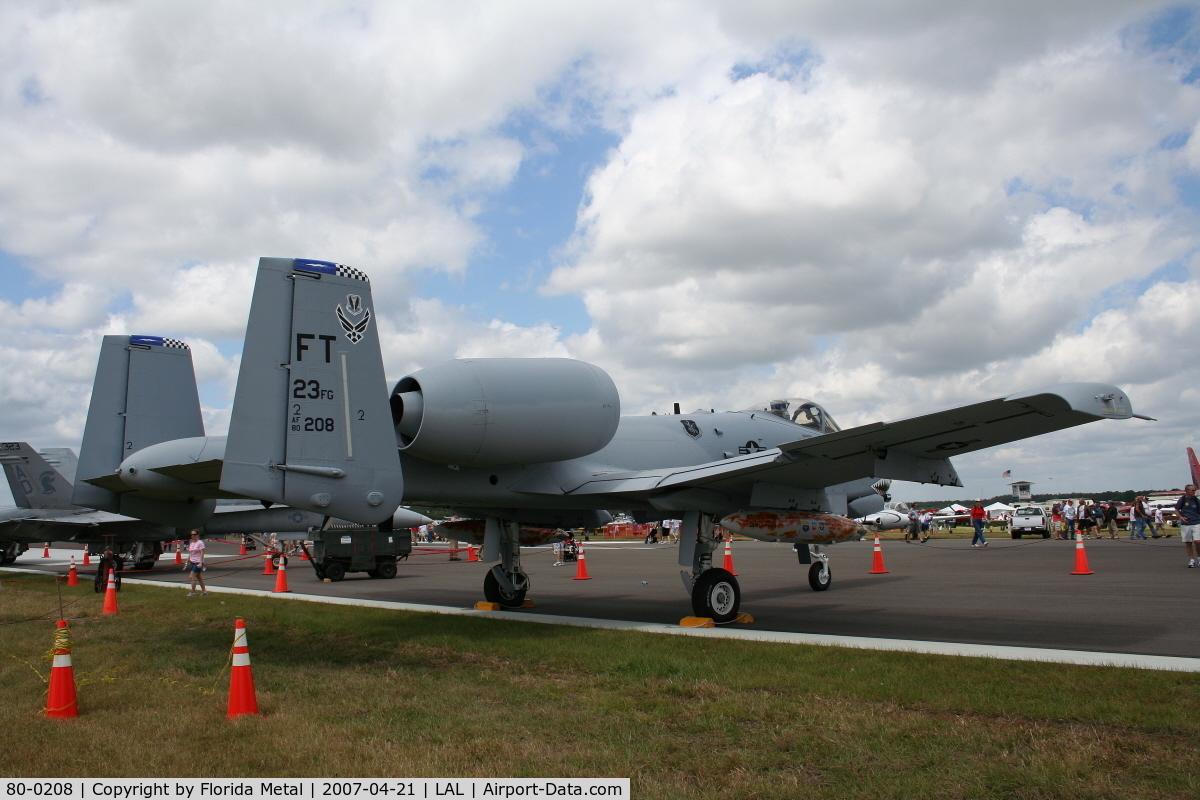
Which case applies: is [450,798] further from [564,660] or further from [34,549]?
[34,549]

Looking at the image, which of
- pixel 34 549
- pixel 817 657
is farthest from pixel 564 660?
pixel 34 549

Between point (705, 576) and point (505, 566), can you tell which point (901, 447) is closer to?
point (705, 576)

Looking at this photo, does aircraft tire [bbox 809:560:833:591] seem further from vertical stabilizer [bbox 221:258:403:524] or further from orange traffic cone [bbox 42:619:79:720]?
orange traffic cone [bbox 42:619:79:720]

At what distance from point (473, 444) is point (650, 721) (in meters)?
4.13

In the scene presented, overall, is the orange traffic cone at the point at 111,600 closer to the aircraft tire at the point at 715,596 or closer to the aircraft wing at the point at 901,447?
the aircraft wing at the point at 901,447

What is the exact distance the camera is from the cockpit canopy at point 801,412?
1352 centimetres

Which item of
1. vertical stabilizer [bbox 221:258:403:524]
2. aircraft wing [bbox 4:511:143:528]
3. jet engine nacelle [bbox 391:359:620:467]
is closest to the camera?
vertical stabilizer [bbox 221:258:403:524]

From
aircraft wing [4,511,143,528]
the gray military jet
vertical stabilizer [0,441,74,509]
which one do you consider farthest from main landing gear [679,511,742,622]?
vertical stabilizer [0,441,74,509]

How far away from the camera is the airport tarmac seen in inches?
363

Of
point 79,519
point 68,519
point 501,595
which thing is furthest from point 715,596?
point 68,519

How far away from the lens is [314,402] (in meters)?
7.86

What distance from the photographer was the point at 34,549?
49.6 meters

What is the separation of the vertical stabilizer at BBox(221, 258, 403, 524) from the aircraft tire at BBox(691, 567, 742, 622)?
14.4 ft

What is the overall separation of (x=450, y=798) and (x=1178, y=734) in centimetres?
442
